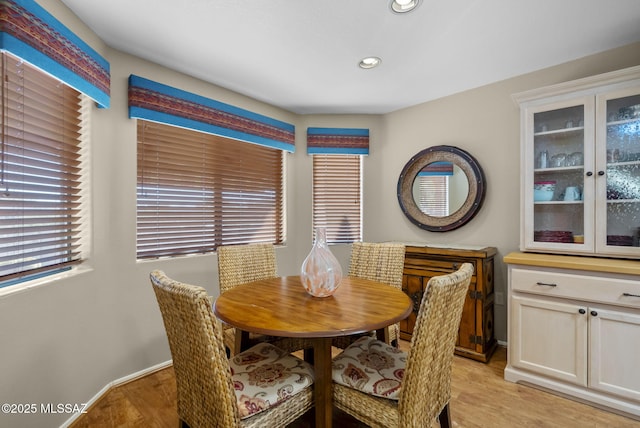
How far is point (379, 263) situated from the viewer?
7.29 ft

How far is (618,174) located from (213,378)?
2648 millimetres

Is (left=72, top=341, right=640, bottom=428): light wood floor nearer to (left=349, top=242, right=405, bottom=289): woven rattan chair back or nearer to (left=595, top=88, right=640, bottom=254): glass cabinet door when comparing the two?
(left=349, top=242, right=405, bottom=289): woven rattan chair back

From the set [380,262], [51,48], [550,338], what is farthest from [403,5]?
[550,338]

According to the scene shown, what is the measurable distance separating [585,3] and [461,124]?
124cm

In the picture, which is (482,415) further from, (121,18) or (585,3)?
(121,18)

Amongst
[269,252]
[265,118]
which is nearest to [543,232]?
[269,252]

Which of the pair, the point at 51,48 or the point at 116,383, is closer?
the point at 51,48

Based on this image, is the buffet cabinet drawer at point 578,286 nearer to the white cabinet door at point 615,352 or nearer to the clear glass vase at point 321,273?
the white cabinet door at point 615,352

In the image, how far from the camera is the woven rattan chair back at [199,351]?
0.99 meters

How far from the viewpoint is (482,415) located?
1729 mm

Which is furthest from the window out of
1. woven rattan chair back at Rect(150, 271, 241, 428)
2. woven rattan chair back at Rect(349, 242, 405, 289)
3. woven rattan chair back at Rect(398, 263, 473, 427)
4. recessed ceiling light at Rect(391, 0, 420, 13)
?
woven rattan chair back at Rect(150, 271, 241, 428)

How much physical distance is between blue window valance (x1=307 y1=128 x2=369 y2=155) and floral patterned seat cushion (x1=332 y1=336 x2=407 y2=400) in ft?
7.32

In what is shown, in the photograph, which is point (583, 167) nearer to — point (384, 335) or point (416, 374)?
point (384, 335)

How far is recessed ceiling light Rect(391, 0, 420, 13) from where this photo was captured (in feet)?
5.16
